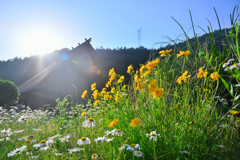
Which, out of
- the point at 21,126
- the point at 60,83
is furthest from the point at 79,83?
the point at 21,126

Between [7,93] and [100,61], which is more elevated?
[100,61]

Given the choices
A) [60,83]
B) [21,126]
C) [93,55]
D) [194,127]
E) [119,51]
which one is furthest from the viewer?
[119,51]

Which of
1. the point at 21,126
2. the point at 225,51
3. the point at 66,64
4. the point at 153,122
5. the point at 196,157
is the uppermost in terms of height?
the point at 66,64

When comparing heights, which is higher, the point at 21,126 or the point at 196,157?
the point at 196,157

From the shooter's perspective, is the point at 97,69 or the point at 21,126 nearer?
the point at 21,126

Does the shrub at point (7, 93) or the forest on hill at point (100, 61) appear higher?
the forest on hill at point (100, 61)

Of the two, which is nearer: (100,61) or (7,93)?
(7,93)

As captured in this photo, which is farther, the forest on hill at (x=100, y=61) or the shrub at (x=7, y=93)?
the forest on hill at (x=100, y=61)

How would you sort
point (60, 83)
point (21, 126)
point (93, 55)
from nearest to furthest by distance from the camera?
point (21, 126) < point (60, 83) < point (93, 55)

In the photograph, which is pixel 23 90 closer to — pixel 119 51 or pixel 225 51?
pixel 225 51

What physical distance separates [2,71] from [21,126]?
27889 mm

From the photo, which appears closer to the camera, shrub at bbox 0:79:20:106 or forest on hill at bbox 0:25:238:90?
shrub at bbox 0:79:20:106

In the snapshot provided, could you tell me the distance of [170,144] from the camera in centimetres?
133

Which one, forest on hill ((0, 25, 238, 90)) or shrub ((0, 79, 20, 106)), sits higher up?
forest on hill ((0, 25, 238, 90))
